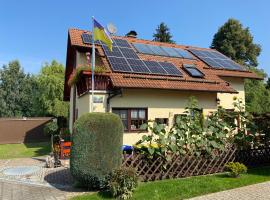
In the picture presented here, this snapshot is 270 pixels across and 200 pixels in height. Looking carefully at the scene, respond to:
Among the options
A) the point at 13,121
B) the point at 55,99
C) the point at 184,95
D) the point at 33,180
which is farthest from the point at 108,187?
the point at 55,99

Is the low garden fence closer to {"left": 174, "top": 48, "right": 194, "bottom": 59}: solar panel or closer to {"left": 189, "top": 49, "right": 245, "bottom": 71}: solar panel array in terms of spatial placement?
{"left": 189, "top": 49, "right": 245, "bottom": 71}: solar panel array

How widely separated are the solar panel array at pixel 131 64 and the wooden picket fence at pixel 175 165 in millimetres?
5907

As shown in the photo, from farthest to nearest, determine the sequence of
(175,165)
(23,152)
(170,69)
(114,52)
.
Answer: (23,152)
(170,69)
(114,52)
(175,165)

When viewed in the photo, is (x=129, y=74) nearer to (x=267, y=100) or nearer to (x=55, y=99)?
(x=267, y=100)

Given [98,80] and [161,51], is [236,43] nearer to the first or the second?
[161,51]

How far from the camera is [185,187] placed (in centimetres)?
845

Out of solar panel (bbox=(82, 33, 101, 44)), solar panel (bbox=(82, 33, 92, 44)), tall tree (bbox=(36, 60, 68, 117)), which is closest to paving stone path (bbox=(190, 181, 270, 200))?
solar panel (bbox=(82, 33, 101, 44))

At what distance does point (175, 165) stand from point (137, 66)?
6709 mm

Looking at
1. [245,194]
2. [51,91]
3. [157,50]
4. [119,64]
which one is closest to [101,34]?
[119,64]

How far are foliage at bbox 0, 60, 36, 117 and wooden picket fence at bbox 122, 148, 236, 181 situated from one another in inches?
1959

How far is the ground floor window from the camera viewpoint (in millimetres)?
13766

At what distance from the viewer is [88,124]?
337 inches

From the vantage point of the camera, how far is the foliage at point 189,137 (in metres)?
9.82

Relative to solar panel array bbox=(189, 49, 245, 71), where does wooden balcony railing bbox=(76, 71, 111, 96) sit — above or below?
below
